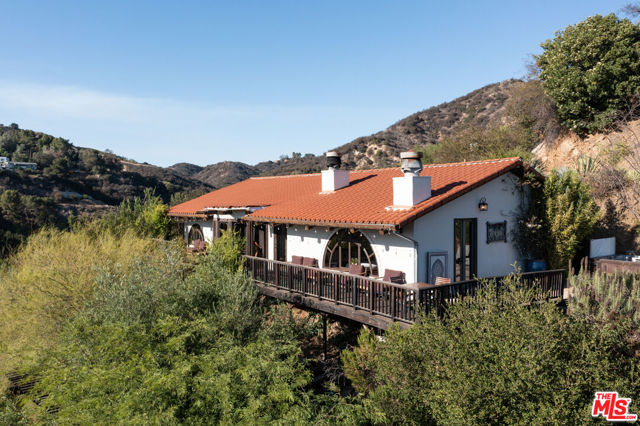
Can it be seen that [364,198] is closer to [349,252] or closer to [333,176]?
[349,252]

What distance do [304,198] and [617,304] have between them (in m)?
10.8

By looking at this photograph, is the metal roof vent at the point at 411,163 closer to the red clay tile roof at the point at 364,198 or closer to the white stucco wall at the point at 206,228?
the red clay tile roof at the point at 364,198

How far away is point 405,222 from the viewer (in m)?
9.98

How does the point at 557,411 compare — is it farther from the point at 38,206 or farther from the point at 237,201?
the point at 38,206

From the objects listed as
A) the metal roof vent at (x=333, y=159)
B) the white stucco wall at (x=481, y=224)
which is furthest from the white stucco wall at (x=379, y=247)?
the metal roof vent at (x=333, y=159)

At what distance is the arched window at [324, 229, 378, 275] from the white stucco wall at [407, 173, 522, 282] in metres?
1.74

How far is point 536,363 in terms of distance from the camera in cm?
523

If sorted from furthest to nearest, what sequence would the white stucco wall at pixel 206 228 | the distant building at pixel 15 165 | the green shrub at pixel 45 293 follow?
the distant building at pixel 15 165 → the white stucco wall at pixel 206 228 → the green shrub at pixel 45 293

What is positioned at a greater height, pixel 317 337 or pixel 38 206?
pixel 38 206

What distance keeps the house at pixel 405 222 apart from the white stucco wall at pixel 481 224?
28mm

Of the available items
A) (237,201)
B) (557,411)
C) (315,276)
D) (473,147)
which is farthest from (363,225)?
(473,147)

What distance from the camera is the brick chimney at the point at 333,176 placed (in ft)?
52.4

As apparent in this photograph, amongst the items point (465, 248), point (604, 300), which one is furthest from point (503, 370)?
point (465, 248)

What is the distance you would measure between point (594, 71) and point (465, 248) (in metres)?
14.3
